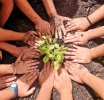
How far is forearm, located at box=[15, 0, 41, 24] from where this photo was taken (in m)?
2.64

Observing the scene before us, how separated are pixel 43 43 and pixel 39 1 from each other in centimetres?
62

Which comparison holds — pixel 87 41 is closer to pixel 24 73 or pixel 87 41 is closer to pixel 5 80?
pixel 24 73

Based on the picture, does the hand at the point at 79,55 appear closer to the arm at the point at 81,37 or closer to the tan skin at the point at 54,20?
the arm at the point at 81,37

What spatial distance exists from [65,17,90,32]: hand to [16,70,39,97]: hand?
63 centimetres

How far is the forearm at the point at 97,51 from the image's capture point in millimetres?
2531

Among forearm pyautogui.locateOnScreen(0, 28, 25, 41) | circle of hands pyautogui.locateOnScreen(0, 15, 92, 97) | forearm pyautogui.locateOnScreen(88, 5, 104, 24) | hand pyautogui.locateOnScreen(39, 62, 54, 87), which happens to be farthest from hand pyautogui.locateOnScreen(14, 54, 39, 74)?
forearm pyautogui.locateOnScreen(88, 5, 104, 24)

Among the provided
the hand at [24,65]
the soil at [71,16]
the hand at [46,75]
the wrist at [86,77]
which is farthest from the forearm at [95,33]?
the hand at [24,65]

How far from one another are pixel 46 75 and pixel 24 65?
10.4 inches

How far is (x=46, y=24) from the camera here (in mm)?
2781

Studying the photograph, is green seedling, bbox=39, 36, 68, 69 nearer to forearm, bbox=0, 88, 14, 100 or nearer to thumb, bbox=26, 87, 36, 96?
thumb, bbox=26, 87, 36, 96

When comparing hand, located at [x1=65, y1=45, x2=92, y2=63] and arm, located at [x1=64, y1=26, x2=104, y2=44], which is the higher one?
arm, located at [x1=64, y1=26, x2=104, y2=44]

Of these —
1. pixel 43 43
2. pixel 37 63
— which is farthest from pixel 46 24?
pixel 37 63

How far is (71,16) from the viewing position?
2.93 metres

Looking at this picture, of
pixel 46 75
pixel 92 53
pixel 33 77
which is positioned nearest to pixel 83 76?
pixel 92 53
